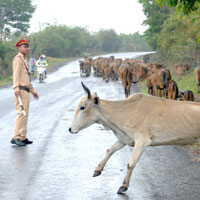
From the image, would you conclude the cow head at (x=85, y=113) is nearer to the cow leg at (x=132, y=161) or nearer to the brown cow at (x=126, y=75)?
the cow leg at (x=132, y=161)

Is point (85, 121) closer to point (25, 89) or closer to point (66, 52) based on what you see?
point (25, 89)

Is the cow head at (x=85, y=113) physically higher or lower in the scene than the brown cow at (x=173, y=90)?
higher

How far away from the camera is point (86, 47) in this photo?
10719cm

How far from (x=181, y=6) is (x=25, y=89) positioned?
11.7 ft

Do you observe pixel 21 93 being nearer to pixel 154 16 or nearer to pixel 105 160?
pixel 105 160

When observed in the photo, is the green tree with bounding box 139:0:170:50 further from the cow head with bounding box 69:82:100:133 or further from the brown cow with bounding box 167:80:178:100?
the cow head with bounding box 69:82:100:133

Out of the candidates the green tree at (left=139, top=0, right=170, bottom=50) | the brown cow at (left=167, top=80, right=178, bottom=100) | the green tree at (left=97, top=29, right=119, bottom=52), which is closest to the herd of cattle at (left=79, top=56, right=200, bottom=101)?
the brown cow at (left=167, top=80, right=178, bottom=100)

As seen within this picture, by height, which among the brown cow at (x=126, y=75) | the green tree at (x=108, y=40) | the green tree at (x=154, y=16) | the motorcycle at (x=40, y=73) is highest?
the green tree at (x=154, y=16)

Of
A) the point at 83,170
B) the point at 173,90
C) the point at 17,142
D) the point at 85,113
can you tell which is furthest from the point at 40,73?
the point at 85,113

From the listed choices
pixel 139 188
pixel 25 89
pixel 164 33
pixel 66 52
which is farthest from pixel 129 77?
pixel 66 52

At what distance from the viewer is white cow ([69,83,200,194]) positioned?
744 cm

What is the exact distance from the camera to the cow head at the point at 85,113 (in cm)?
755

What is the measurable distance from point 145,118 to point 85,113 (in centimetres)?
85

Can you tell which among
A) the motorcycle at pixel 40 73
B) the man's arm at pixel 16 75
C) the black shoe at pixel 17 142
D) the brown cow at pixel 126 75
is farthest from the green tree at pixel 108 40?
the black shoe at pixel 17 142
